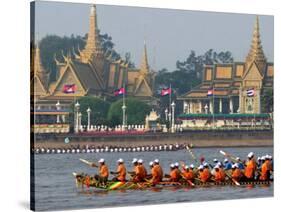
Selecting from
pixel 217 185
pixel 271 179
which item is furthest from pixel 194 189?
pixel 271 179

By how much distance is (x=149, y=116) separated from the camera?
15797 mm

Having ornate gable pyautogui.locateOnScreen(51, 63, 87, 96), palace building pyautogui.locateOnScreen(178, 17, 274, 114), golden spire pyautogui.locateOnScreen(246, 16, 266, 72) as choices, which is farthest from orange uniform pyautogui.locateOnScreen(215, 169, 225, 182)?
ornate gable pyautogui.locateOnScreen(51, 63, 87, 96)

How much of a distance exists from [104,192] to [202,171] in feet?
6.12

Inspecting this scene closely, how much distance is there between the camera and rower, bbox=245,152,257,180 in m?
16.5

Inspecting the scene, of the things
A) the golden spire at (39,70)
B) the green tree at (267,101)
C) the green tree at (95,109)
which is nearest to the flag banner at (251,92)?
the green tree at (267,101)

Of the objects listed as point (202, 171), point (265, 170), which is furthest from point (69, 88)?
point (265, 170)

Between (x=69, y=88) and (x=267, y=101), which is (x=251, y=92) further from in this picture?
(x=69, y=88)

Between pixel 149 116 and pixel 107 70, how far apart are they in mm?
1023

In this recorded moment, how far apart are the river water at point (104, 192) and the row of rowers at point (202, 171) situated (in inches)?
4.0

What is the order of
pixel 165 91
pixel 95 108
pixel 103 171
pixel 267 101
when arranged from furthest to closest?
pixel 267 101 → pixel 165 91 → pixel 95 108 → pixel 103 171

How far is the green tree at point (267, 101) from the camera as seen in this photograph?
1672cm

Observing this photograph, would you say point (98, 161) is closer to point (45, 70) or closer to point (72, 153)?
point (72, 153)

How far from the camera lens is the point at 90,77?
1523cm

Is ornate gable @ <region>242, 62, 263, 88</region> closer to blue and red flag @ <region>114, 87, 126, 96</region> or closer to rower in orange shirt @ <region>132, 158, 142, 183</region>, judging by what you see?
blue and red flag @ <region>114, 87, 126, 96</region>
